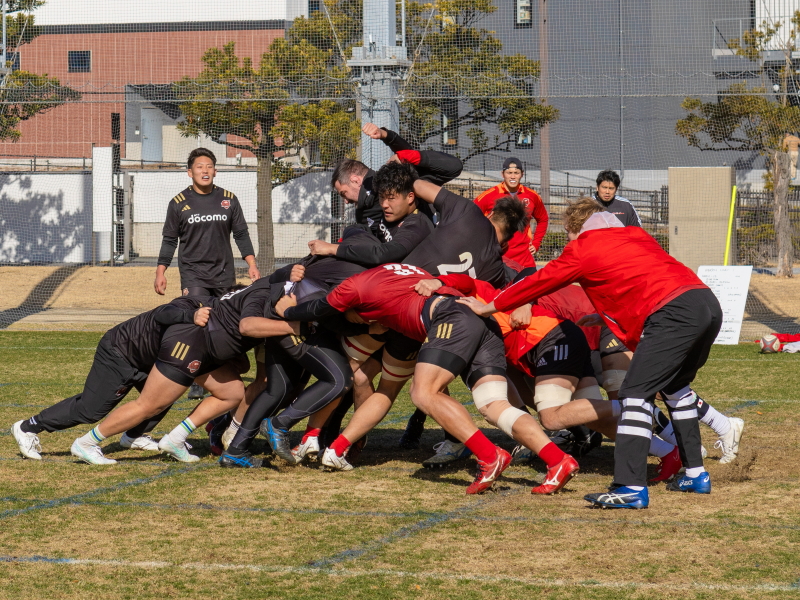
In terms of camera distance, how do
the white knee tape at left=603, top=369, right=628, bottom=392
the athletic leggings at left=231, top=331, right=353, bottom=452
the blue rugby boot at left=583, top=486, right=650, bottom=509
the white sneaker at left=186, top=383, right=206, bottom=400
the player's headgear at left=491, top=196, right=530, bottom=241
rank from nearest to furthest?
the blue rugby boot at left=583, top=486, right=650, bottom=509
the athletic leggings at left=231, top=331, right=353, bottom=452
the white knee tape at left=603, top=369, right=628, bottom=392
the player's headgear at left=491, top=196, right=530, bottom=241
the white sneaker at left=186, top=383, right=206, bottom=400

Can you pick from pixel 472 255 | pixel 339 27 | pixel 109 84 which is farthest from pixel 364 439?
pixel 339 27

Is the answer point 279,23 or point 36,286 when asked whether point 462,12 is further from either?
point 36,286

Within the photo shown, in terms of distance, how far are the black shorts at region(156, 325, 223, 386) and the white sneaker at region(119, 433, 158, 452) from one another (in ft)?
2.80

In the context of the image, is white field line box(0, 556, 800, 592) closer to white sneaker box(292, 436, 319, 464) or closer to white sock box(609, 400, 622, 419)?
white sock box(609, 400, 622, 419)

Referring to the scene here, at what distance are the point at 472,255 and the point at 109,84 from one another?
13.6 metres

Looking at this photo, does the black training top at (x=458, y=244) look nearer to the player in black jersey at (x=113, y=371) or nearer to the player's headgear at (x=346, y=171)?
the player's headgear at (x=346, y=171)

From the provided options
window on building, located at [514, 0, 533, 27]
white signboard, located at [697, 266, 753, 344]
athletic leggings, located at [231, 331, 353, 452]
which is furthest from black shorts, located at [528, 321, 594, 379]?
window on building, located at [514, 0, 533, 27]

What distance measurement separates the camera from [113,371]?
664 centimetres

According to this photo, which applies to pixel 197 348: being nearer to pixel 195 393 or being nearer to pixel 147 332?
pixel 147 332

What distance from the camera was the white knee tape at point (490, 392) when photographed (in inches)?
234

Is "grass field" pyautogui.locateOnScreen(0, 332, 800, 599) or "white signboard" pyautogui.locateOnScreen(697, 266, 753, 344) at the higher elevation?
"white signboard" pyautogui.locateOnScreen(697, 266, 753, 344)

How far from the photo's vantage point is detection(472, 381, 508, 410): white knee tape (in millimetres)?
5949

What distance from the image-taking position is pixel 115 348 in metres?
6.66

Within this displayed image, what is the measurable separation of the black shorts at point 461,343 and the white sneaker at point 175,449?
1820 millimetres
